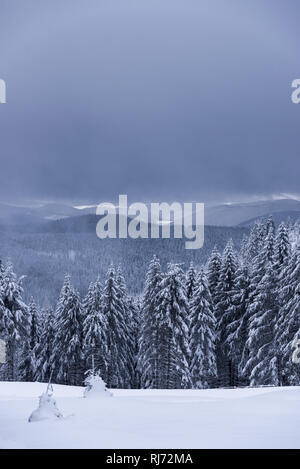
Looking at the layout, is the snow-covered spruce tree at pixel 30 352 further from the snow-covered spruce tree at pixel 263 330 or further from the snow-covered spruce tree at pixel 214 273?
the snow-covered spruce tree at pixel 263 330

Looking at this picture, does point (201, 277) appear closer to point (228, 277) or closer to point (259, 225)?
point (228, 277)

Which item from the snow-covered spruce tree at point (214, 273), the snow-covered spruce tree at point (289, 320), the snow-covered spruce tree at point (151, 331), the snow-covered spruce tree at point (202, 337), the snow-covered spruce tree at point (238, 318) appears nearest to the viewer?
the snow-covered spruce tree at point (289, 320)

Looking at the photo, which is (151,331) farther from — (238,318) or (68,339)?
(68,339)

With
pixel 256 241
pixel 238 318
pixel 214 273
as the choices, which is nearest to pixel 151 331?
pixel 238 318

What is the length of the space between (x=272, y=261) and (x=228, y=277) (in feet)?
14.5

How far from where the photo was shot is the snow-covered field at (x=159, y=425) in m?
7.70

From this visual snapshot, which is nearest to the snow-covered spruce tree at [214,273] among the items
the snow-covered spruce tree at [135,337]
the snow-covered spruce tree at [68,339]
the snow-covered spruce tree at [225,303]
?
the snow-covered spruce tree at [225,303]

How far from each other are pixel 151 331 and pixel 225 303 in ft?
22.9

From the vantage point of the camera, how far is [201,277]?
34969 millimetres

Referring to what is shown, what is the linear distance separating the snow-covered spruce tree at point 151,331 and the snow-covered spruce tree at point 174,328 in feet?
2.06

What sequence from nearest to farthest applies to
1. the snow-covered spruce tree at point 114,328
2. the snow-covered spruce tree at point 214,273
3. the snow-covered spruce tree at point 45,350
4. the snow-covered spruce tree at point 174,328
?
the snow-covered spruce tree at point 174,328 < the snow-covered spruce tree at point 114,328 < the snow-covered spruce tree at point 214,273 < the snow-covered spruce tree at point 45,350

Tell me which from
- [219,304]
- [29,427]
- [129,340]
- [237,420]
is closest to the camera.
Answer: [29,427]

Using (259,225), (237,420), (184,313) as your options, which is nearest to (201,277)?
(184,313)

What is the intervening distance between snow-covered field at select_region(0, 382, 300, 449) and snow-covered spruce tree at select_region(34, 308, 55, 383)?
30733 mm
